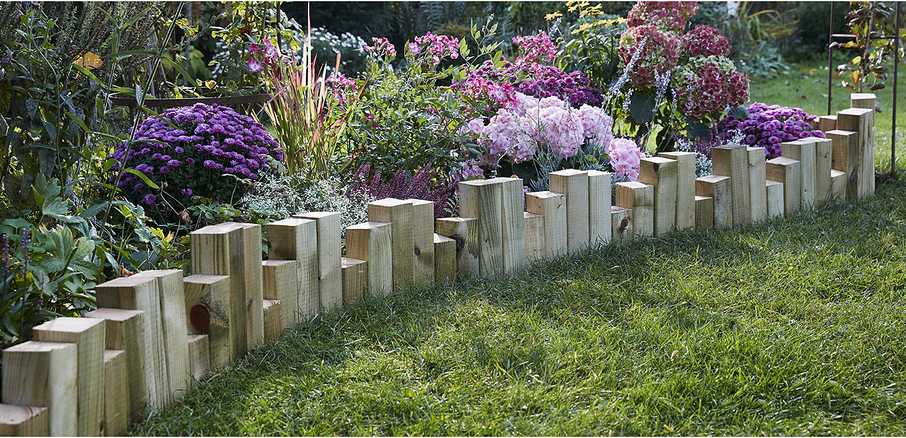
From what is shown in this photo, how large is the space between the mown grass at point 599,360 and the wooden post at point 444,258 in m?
0.07

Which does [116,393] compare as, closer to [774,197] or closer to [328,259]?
[328,259]

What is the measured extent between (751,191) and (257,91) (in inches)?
94.6

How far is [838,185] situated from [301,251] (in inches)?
112

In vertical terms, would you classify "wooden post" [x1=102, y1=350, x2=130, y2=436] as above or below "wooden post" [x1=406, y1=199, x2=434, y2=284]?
below

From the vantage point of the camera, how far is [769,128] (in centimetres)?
491

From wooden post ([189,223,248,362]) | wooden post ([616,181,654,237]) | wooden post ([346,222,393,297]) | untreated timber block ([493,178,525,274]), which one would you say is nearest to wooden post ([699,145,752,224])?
Result: wooden post ([616,181,654,237])

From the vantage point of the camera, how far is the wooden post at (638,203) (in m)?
3.85

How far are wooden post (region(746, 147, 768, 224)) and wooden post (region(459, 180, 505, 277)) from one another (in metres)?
1.34

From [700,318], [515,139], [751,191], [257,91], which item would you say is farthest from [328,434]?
[257,91]

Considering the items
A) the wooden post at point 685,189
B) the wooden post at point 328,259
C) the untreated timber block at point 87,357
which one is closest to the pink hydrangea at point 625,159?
the wooden post at point 685,189

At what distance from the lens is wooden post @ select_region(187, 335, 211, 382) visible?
2559 millimetres

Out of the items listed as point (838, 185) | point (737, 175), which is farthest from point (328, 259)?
point (838, 185)

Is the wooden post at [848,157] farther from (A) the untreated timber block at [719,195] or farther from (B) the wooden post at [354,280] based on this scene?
(B) the wooden post at [354,280]

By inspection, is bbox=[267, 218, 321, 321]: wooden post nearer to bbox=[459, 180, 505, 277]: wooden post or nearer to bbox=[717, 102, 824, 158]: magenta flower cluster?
bbox=[459, 180, 505, 277]: wooden post
